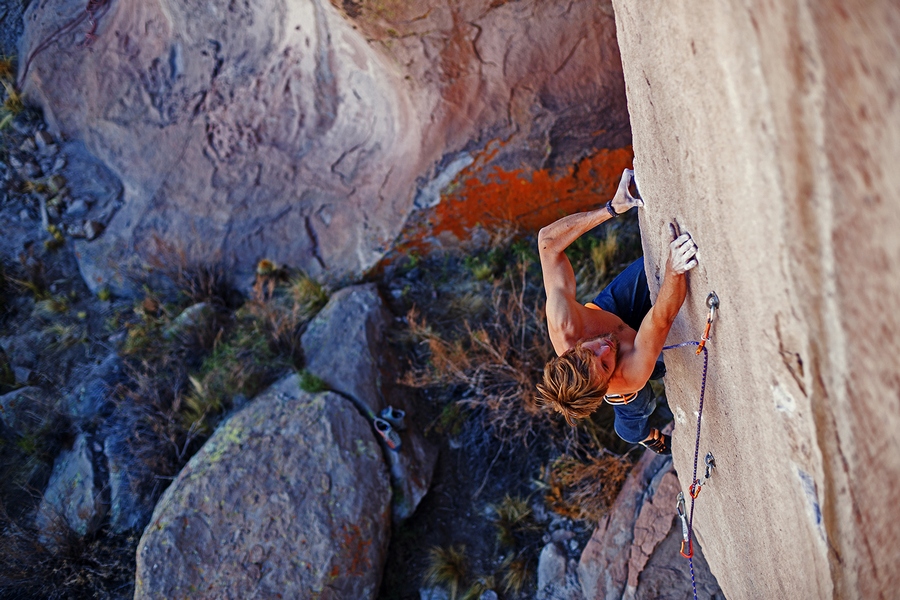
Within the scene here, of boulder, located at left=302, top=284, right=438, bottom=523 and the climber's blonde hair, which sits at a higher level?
the climber's blonde hair

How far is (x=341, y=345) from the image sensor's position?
4434mm

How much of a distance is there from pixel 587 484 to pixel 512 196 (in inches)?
83.8

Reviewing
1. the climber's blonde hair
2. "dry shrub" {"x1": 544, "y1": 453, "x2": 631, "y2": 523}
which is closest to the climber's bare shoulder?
the climber's blonde hair

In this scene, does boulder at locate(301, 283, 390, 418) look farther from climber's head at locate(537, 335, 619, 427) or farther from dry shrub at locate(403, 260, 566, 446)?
climber's head at locate(537, 335, 619, 427)

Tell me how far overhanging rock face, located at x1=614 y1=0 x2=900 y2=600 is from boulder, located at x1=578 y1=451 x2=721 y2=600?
114 cm

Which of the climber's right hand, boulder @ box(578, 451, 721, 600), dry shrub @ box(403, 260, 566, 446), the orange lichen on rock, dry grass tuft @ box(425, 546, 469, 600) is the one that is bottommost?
dry grass tuft @ box(425, 546, 469, 600)

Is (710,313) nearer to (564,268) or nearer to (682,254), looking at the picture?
(682,254)

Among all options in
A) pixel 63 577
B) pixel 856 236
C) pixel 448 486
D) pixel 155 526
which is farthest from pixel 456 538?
pixel 856 236

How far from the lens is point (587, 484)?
378cm

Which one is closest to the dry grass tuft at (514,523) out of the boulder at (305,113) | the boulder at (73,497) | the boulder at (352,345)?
the boulder at (352,345)

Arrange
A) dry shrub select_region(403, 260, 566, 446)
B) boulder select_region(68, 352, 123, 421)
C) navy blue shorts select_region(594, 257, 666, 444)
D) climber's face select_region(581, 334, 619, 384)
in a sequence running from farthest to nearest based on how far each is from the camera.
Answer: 1. boulder select_region(68, 352, 123, 421)
2. dry shrub select_region(403, 260, 566, 446)
3. navy blue shorts select_region(594, 257, 666, 444)
4. climber's face select_region(581, 334, 619, 384)

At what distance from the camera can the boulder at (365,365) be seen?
4.15 meters

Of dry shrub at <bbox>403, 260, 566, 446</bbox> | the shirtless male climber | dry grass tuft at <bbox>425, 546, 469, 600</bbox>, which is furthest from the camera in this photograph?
dry shrub at <bbox>403, 260, 566, 446</bbox>

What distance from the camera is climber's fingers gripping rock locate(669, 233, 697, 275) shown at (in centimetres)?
195
